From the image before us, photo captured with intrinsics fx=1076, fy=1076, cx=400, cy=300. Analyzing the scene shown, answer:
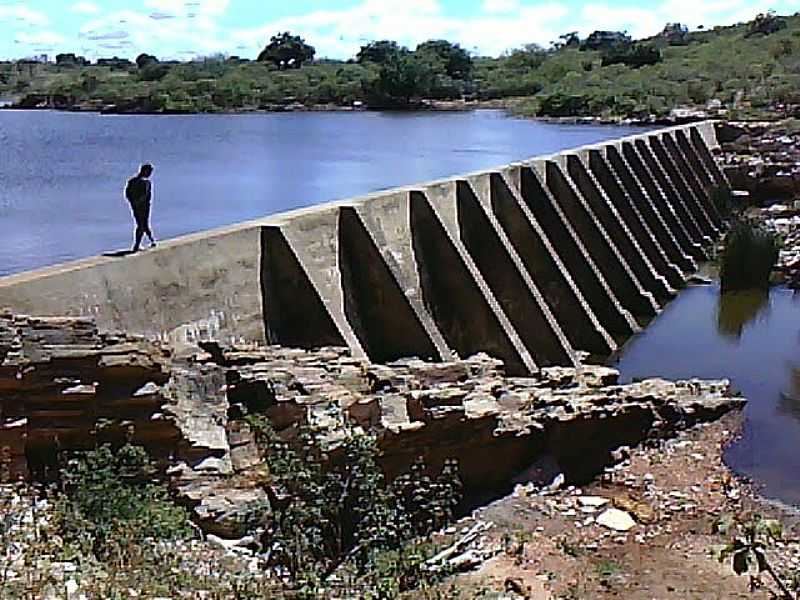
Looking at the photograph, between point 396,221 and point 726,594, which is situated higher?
point 396,221

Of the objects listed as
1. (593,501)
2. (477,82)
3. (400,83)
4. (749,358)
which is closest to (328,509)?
(593,501)

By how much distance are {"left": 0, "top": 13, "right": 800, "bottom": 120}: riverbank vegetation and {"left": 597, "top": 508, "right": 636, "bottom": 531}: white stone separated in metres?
39.1

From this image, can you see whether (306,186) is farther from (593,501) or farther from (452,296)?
(593,501)

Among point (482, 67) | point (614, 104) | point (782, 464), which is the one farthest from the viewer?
point (482, 67)

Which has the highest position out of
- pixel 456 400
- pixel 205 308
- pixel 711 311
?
pixel 205 308

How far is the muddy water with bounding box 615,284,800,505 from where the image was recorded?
13.4 m

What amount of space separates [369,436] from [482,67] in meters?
97.8

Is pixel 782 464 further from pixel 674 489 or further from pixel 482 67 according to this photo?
pixel 482 67

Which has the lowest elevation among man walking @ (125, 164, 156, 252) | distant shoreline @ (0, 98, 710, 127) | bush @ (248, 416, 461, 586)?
bush @ (248, 416, 461, 586)

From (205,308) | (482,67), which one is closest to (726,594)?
(205,308)

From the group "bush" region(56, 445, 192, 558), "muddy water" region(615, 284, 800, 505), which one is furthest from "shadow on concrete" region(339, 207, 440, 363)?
"bush" region(56, 445, 192, 558)

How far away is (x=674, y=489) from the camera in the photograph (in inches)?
471

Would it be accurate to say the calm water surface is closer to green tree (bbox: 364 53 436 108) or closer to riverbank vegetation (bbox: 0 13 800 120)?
riverbank vegetation (bbox: 0 13 800 120)

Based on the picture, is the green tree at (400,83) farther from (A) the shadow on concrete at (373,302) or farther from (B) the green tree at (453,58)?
(A) the shadow on concrete at (373,302)
